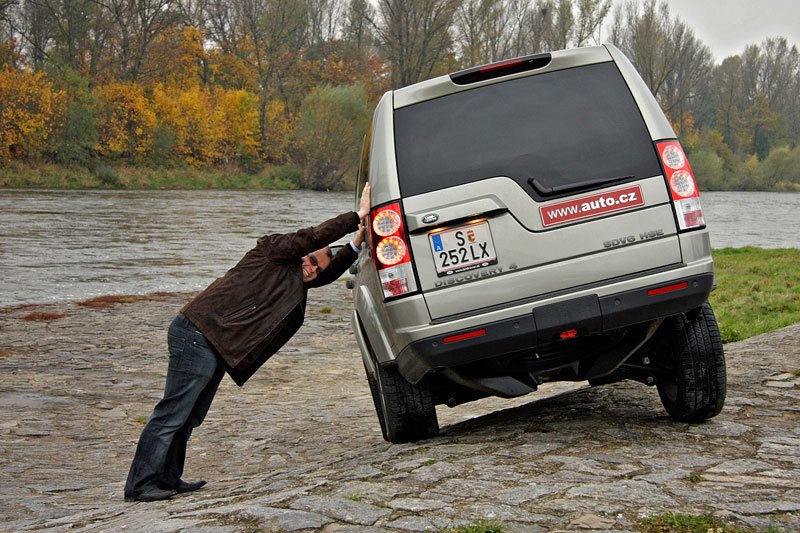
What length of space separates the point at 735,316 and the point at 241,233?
68.4ft

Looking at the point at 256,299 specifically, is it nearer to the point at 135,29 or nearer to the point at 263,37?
the point at 135,29

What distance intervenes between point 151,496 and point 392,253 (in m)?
1.91

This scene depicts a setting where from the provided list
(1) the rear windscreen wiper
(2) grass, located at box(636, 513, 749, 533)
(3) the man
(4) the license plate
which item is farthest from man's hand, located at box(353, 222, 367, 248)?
(2) grass, located at box(636, 513, 749, 533)

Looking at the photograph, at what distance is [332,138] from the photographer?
64.1 m

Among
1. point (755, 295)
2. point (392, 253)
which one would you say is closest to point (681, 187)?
point (392, 253)

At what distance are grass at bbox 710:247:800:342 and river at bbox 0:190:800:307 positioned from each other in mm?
8992

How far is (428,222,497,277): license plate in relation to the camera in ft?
16.7

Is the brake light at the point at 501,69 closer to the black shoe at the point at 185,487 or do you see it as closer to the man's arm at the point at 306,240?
the man's arm at the point at 306,240

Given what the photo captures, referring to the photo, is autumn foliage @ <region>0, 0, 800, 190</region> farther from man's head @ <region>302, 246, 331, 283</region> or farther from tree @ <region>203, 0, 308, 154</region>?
man's head @ <region>302, 246, 331, 283</region>

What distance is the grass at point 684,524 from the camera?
3.81 m

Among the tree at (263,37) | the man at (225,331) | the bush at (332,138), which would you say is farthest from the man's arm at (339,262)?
the tree at (263,37)

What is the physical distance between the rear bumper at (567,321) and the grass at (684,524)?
1.33m

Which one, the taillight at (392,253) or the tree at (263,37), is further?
the tree at (263,37)

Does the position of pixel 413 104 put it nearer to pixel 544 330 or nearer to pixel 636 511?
pixel 544 330
